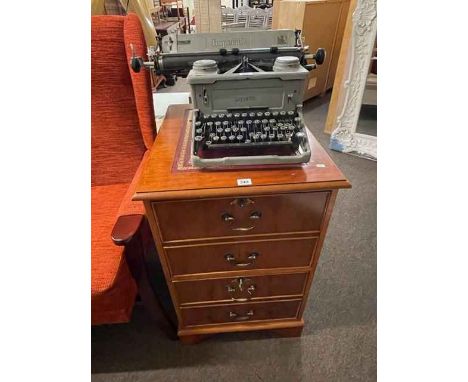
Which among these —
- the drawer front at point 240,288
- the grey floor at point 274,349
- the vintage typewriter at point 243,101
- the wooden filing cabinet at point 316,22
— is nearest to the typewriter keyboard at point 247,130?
the vintage typewriter at point 243,101

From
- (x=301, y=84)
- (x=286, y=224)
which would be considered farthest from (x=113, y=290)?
(x=301, y=84)

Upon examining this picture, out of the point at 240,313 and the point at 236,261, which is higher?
the point at 236,261

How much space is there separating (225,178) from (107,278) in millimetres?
507

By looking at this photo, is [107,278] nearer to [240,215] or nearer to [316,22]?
[240,215]

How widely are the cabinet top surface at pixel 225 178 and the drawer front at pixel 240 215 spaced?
0.14 feet

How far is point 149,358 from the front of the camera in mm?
1124

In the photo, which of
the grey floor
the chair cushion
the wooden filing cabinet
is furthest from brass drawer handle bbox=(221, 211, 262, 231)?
the wooden filing cabinet

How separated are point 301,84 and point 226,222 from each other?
1.43ft

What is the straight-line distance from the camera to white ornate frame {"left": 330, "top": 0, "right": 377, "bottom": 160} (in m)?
1.95

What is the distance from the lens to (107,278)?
0.86 meters

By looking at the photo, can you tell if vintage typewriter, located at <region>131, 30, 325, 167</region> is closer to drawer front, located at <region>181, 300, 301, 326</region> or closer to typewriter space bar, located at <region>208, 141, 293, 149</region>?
Result: typewriter space bar, located at <region>208, 141, 293, 149</region>

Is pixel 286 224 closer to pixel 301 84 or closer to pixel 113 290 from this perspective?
pixel 301 84

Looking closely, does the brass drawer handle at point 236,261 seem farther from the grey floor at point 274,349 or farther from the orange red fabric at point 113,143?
the grey floor at point 274,349

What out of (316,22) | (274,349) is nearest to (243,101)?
(274,349)
